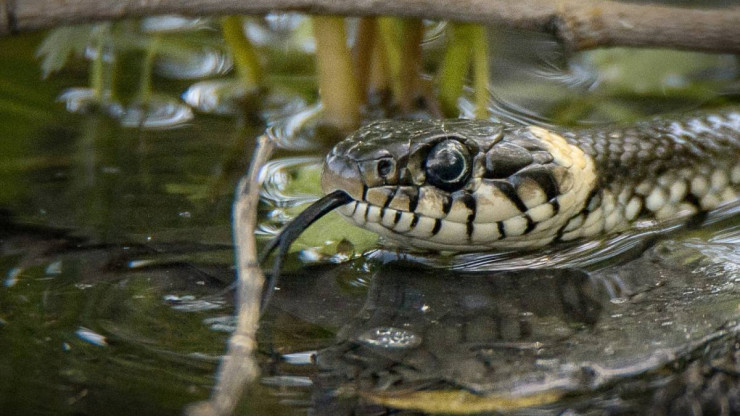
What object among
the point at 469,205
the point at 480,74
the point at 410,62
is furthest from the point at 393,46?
the point at 469,205

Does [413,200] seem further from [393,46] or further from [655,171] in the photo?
[393,46]

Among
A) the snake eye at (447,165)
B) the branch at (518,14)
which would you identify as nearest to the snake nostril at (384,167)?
the snake eye at (447,165)

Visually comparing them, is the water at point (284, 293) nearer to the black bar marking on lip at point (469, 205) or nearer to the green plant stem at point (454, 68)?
the black bar marking on lip at point (469, 205)

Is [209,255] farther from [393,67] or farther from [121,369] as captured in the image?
[393,67]

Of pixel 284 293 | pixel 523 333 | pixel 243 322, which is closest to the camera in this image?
pixel 243 322

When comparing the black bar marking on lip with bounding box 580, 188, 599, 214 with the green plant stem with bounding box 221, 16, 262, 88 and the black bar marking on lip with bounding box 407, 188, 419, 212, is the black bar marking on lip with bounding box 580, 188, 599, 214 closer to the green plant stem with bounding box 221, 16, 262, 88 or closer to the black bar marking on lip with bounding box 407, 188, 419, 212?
the black bar marking on lip with bounding box 407, 188, 419, 212

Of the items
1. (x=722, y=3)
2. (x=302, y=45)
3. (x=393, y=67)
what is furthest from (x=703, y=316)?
(x=722, y=3)

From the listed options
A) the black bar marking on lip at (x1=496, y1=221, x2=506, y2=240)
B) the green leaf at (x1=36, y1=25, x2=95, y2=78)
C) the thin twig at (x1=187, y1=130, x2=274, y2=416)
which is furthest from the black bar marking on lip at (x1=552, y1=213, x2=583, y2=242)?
the green leaf at (x1=36, y1=25, x2=95, y2=78)
